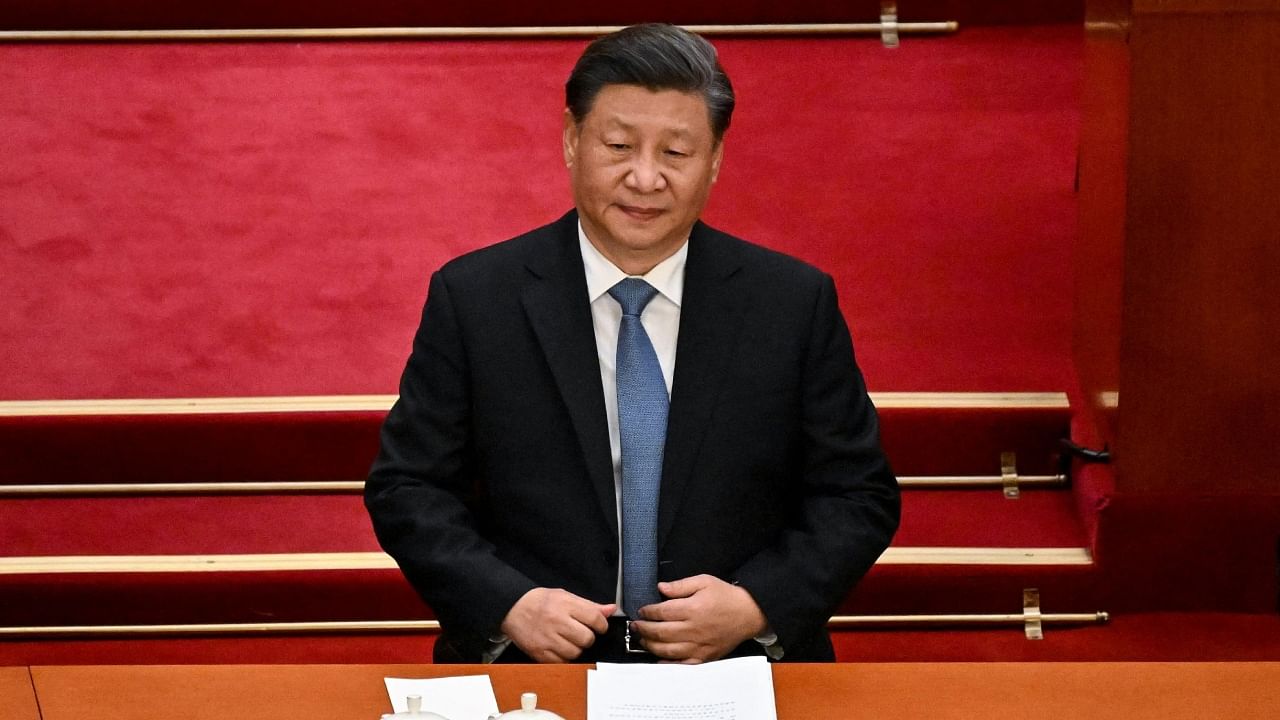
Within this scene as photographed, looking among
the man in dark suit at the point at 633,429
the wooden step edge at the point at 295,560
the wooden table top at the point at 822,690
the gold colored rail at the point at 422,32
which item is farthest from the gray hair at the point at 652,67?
the gold colored rail at the point at 422,32

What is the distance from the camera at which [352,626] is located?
2.90 meters

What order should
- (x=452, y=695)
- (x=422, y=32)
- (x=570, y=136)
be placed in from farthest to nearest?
(x=422, y=32) → (x=570, y=136) → (x=452, y=695)

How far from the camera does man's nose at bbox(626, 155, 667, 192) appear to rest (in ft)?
6.40

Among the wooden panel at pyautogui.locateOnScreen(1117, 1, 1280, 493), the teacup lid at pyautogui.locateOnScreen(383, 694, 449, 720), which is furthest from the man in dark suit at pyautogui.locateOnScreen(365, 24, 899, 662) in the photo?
the wooden panel at pyautogui.locateOnScreen(1117, 1, 1280, 493)

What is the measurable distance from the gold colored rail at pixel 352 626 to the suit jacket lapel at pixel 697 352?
95 centimetres

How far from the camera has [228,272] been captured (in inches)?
135

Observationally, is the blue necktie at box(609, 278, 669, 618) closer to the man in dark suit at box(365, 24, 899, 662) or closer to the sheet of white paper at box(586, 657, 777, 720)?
the man in dark suit at box(365, 24, 899, 662)

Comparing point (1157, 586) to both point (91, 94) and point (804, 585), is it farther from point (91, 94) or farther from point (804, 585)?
point (91, 94)

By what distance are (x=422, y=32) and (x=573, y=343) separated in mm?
2260

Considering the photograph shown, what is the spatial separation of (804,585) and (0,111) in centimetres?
266

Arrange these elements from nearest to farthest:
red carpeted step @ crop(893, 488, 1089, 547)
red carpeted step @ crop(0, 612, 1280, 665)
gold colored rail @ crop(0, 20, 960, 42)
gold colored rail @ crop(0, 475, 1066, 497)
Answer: red carpeted step @ crop(0, 612, 1280, 665) → red carpeted step @ crop(893, 488, 1089, 547) → gold colored rail @ crop(0, 475, 1066, 497) → gold colored rail @ crop(0, 20, 960, 42)

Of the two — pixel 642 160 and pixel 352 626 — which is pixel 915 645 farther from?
pixel 642 160

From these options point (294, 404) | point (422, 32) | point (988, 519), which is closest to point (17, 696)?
point (294, 404)

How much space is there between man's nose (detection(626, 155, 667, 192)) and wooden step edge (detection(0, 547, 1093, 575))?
3.74 feet
